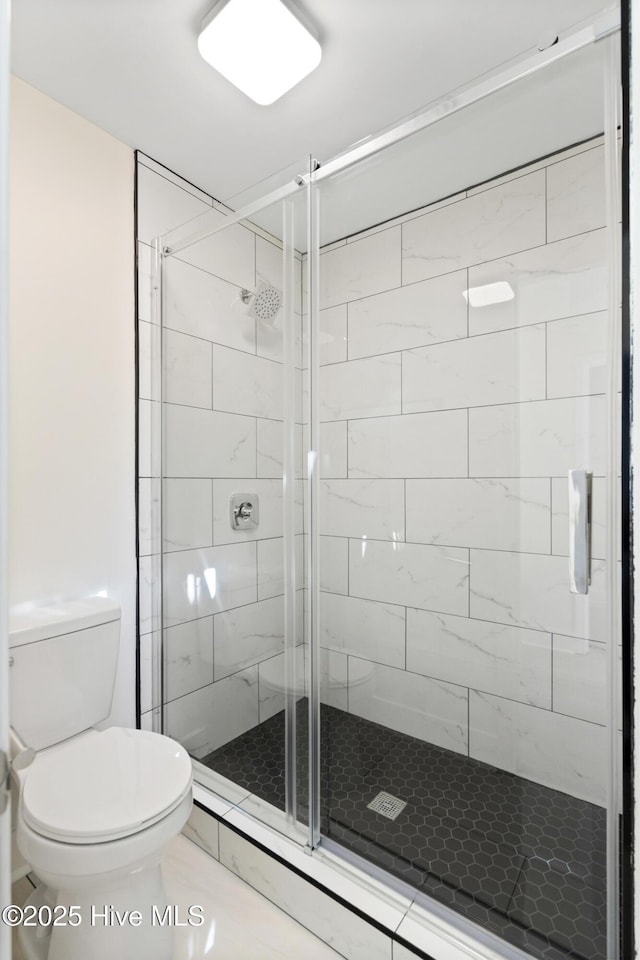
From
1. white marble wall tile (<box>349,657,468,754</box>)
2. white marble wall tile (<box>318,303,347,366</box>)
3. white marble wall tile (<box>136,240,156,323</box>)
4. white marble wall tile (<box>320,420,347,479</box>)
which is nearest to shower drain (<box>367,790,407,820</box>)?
white marble wall tile (<box>349,657,468,754</box>)

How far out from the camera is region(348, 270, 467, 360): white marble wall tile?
1566mm

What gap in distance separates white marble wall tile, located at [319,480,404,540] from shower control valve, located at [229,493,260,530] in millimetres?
300

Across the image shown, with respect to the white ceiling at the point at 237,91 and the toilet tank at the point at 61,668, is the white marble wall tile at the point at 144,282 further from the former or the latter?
the toilet tank at the point at 61,668

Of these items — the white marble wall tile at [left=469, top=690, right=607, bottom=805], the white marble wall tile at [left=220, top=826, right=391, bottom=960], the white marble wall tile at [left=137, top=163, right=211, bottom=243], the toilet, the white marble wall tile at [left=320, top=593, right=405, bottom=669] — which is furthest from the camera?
the white marble wall tile at [left=137, top=163, right=211, bottom=243]

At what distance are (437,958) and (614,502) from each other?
3.49 ft

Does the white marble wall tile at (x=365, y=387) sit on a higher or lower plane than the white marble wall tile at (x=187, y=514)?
higher

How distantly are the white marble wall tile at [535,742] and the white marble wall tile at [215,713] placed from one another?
0.75 m

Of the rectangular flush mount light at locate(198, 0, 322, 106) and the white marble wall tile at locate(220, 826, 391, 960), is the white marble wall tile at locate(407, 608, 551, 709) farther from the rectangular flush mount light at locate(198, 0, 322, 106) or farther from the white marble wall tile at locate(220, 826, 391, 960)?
the rectangular flush mount light at locate(198, 0, 322, 106)

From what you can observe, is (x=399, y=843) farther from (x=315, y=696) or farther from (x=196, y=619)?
A: (x=196, y=619)

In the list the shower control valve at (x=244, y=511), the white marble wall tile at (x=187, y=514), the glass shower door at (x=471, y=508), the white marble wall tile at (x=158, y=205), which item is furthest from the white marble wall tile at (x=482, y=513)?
the white marble wall tile at (x=158, y=205)

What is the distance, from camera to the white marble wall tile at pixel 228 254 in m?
1.69

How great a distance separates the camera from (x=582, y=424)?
1.24m

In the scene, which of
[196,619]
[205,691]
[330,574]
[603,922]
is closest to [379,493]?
[330,574]

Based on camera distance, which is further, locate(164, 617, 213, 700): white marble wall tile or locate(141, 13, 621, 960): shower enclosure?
locate(164, 617, 213, 700): white marble wall tile
